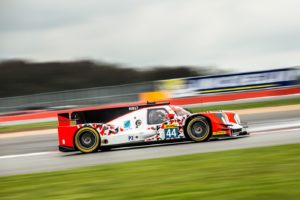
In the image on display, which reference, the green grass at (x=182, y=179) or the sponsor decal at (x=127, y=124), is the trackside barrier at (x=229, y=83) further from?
the green grass at (x=182, y=179)

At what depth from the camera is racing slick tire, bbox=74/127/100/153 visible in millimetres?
12617

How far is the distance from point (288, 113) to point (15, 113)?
18.2 metres

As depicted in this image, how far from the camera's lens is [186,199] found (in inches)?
238

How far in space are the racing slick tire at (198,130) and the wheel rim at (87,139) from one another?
2378mm

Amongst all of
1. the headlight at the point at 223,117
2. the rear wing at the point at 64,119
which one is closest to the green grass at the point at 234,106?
the rear wing at the point at 64,119

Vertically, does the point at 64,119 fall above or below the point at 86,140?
above

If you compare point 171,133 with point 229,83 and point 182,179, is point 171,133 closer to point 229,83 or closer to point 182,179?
point 182,179

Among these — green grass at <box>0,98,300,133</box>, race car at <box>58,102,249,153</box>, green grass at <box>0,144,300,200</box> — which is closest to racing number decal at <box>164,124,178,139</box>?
race car at <box>58,102,249,153</box>

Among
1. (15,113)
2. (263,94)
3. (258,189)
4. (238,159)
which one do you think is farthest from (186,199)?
(15,113)

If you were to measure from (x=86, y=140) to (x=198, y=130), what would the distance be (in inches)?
112

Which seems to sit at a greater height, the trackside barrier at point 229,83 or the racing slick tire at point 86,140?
the trackside barrier at point 229,83

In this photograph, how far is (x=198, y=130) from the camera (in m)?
12.1

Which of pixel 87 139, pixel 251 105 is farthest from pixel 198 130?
pixel 251 105

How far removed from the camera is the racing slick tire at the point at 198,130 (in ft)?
39.5
